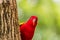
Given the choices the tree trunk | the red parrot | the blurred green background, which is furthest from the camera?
the blurred green background

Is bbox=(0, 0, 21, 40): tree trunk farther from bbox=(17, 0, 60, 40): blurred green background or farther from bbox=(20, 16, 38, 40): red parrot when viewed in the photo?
bbox=(17, 0, 60, 40): blurred green background

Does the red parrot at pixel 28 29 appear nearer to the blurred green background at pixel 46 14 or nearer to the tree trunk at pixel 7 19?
the tree trunk at pixel 7 19

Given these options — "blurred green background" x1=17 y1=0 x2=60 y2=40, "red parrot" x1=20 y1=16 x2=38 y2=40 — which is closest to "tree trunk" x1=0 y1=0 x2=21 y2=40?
"red parrot" x1=20 y1=16 x2=38 y2=40

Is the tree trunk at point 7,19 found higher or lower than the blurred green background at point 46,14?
higher

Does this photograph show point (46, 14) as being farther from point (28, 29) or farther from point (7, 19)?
point (7, 19)

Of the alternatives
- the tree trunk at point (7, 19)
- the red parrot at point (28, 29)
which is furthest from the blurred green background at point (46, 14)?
the tree trunk at point (7, 19)

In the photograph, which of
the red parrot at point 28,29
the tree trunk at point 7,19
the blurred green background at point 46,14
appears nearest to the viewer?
the tree trunk at point 7,19
